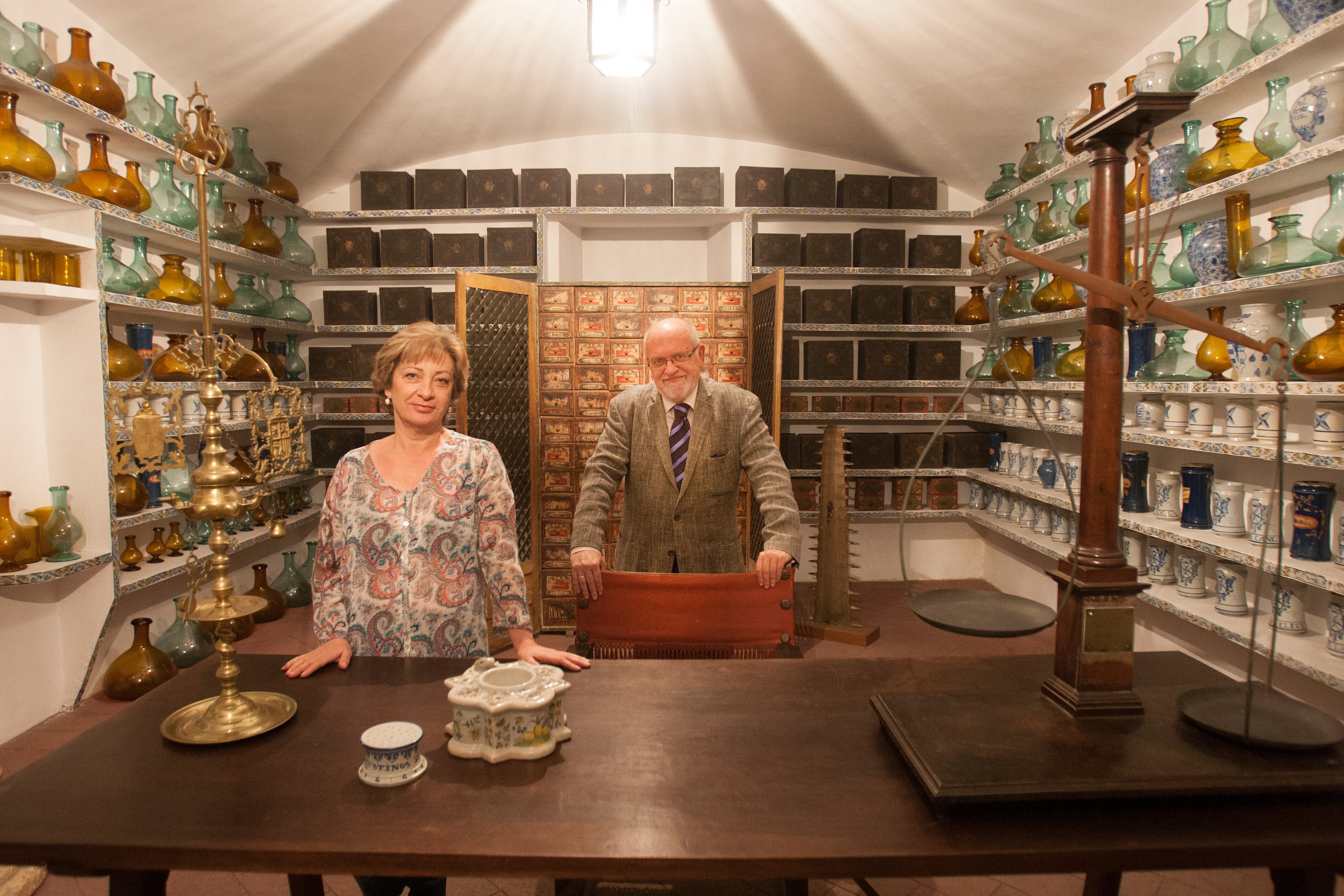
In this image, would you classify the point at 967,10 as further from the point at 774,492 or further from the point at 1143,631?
the point at 1143,631

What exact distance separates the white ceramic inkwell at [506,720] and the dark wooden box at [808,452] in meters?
3.96

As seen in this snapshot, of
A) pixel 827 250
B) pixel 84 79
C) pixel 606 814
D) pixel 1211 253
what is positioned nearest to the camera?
pixel 606 814

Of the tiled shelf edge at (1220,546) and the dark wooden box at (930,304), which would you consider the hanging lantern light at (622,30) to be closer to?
the tiled shelf edge at (1220,546)

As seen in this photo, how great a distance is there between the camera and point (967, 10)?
11.0 ft

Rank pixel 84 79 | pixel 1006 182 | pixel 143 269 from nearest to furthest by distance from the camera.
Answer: pixel 84 79 < pixel 143 269 < pixel 1006 182

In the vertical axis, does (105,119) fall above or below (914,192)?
below

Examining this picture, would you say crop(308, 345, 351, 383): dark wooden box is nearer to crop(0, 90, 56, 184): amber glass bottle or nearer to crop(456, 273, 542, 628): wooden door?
crop(456, 273, 542, 628): wooden door

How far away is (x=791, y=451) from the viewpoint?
16.1ft

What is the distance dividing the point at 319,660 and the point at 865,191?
4.57m

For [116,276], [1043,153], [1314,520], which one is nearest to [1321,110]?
[1314,520]

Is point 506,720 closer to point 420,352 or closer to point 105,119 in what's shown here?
point 420,352

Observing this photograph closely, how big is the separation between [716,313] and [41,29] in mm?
3293

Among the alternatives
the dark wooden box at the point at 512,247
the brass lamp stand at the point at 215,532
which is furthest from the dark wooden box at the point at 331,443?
the brass lamp stand at the point at 215,532

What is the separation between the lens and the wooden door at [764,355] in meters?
3.97
